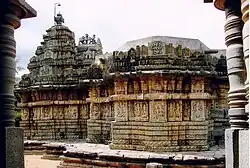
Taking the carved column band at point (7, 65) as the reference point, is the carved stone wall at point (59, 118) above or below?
below

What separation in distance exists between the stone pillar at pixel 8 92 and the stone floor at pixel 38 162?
374 inches

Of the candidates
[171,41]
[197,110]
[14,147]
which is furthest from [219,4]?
[171,41]

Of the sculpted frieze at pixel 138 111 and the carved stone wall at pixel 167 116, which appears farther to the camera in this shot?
the sculpted frieze at pixel 138 111

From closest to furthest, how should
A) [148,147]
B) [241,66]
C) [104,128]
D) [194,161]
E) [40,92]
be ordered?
[241,66] < [194,161] < [148,147] < [104,128] < [40,92]

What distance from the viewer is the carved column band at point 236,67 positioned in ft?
11.5

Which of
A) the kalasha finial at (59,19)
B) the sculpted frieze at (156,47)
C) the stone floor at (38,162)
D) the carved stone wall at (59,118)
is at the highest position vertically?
the kalasha finial at (59,19)

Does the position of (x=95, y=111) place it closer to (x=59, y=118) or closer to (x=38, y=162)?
(x=38, y=162)

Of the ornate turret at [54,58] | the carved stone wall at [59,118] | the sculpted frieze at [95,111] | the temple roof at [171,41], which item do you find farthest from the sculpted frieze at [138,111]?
the ornate turret at [54,58]

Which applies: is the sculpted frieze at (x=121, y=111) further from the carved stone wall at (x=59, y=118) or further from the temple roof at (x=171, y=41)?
the carved stone wall at (x=59, y=118)

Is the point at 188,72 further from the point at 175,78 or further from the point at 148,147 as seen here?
the point at 148,147

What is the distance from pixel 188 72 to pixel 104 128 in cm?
460

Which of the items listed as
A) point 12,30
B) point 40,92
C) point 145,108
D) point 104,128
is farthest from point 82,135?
point 12,30

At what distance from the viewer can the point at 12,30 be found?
4.22 metres

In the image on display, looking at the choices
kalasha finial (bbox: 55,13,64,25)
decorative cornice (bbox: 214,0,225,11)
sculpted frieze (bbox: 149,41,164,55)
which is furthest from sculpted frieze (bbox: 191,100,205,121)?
kalasha finial (bbox: 55,13,64,25)
